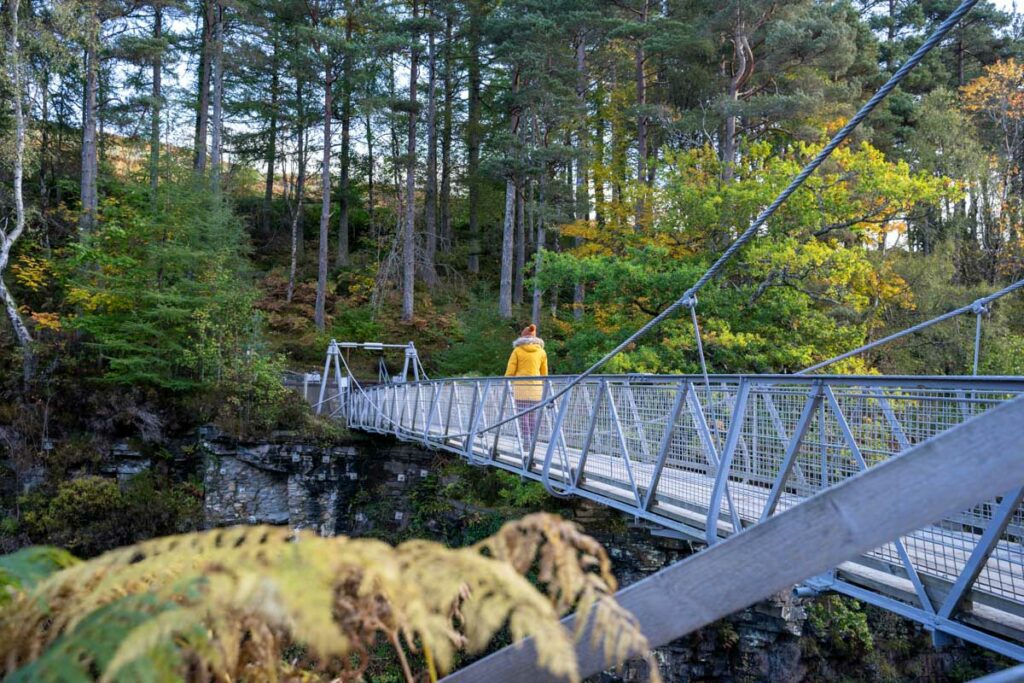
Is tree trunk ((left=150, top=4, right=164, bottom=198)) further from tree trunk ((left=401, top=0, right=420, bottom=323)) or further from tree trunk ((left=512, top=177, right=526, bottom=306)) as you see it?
tree trunk ((left=512, top=177, right=526, bottom=306))

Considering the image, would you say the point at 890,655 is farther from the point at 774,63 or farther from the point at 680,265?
the point at 774,63

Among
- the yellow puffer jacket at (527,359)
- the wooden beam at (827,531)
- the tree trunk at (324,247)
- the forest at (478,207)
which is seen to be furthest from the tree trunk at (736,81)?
the wooden beam at (827,531)

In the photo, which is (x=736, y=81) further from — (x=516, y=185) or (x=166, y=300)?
(x=166, y=300)

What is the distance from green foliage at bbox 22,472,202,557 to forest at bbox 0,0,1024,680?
0.19 ft

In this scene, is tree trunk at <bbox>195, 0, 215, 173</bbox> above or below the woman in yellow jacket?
above

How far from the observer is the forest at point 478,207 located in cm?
1289

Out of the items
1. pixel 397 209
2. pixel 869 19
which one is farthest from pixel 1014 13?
pixel 397 209

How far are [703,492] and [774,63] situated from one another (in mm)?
14562

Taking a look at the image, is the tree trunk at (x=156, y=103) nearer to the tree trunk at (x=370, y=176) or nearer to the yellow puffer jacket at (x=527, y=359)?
the tree trunk at (x=370, y=176)

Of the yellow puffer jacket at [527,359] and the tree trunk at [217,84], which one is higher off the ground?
the tree trunk at [217,84]

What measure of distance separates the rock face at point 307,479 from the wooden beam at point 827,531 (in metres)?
13.2

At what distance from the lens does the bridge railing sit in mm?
2990

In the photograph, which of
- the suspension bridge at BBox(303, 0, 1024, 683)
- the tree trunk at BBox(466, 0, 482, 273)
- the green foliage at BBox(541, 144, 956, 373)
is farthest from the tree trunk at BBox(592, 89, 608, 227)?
the suspension bridge at BBox(303, 0, 1024, 683)

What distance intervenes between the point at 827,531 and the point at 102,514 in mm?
14024
